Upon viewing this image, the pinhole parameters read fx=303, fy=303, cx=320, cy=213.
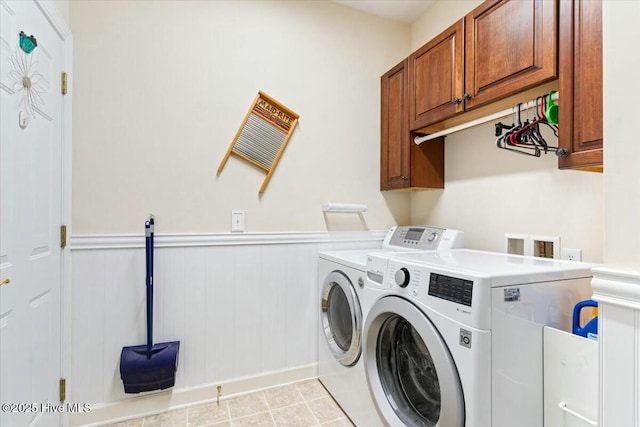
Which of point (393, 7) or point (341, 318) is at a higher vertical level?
point (393, 7)

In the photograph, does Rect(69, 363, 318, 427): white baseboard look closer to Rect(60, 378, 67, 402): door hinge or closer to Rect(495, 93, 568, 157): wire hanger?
Rect(60, 378, 67, 402): door hinge

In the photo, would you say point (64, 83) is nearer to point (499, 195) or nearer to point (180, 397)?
point (180, 397)

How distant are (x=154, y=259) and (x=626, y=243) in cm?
203

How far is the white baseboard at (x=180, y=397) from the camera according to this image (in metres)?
1.67

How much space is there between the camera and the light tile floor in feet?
5.50

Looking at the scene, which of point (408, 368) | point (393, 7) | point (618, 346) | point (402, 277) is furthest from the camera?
point (393, 7)

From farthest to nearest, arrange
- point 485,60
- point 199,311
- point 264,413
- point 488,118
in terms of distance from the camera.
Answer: point 199,311
point 264,413
point 488,118
point 485,60

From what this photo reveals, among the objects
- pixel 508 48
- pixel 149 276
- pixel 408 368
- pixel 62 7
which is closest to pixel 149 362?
pixel 149 276

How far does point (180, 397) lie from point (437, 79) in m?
2.47

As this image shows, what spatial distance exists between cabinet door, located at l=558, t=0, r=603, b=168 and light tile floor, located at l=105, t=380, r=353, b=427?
1708mm

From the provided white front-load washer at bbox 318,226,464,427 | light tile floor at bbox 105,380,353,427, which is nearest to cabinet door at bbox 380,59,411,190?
white front-load washer at bbox 318,226,464,427

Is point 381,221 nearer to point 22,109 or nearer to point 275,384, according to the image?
point 275,384

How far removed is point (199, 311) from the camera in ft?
6.21

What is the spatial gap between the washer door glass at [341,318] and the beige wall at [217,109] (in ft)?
1.62
